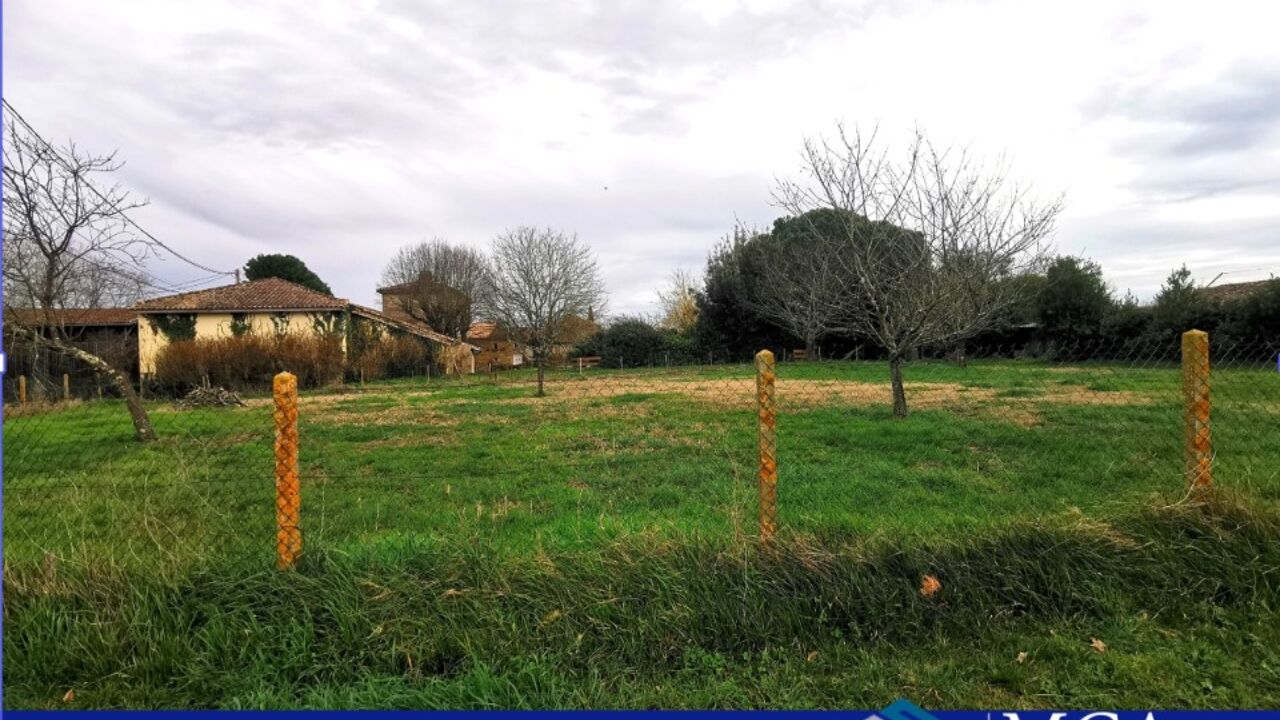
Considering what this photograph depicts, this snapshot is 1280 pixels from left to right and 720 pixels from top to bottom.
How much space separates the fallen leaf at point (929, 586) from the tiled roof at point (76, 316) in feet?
45.5

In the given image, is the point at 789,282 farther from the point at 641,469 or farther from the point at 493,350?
the point at 493,350

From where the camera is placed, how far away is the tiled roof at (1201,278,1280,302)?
882 inches

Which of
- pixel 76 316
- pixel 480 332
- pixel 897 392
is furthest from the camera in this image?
pixel 480 332

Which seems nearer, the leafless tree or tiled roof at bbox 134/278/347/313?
the leafless tree

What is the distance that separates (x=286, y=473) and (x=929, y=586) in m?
3.18

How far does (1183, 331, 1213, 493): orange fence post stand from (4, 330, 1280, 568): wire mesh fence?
0.01m

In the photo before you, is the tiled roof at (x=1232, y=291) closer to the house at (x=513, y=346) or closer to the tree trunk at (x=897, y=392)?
the tree trunk at (x=897, y=392)

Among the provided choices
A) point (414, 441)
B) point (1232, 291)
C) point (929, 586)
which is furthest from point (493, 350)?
point (929, 586)

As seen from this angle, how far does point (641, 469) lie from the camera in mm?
6887

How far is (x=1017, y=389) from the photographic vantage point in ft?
47.6

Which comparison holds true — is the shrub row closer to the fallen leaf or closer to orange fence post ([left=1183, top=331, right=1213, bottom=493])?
the fallen leaf

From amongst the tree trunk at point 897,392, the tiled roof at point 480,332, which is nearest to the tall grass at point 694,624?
the tree trunk at point 897,392

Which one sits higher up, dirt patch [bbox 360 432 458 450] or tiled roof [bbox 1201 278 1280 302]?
tiled roof [bbox 1201 278 1280 302]

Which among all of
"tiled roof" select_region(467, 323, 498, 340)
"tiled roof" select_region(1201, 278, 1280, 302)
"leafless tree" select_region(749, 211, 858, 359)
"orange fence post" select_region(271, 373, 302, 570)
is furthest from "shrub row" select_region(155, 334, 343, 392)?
"tiled roof" select_region(1201, 278, 1280, 302)
